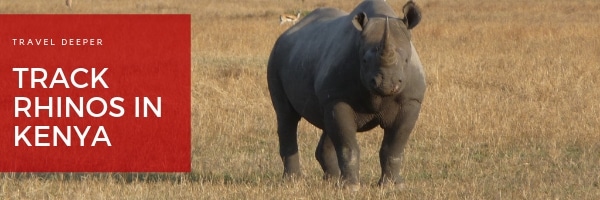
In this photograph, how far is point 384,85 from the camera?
718 cm

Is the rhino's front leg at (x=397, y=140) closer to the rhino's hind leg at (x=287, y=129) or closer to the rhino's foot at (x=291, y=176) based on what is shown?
the rhino's foot at (x=291, y=176)

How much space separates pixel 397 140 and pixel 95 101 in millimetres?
6827

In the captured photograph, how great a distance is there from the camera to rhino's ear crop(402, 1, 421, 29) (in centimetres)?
766

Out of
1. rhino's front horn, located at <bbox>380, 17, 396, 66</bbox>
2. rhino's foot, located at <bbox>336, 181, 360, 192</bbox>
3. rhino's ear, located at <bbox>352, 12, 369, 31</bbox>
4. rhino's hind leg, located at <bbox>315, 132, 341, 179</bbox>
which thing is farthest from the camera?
rhino's hind leg, located at <bbox>315, 132, 341, 179</bbox>

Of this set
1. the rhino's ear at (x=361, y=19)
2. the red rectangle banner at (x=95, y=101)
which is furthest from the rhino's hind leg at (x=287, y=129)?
the rhino's ear at (x=361, y=19)

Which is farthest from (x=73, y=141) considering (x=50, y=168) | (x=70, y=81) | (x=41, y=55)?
(x=41, y=55)

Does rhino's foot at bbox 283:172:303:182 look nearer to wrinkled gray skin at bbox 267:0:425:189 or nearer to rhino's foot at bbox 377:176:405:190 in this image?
wrinkled gray skin at bbox 267:0:425:189

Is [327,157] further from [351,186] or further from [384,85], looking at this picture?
[384,85]

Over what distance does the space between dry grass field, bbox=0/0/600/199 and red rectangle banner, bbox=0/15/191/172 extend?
330mm

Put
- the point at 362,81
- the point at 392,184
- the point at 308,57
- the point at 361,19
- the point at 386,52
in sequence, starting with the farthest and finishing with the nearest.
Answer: the point at 308,57 → the point at 392,184 → the point at 361,19 → the point at 362,81 → the point at 386,52

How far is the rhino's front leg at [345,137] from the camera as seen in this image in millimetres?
7746

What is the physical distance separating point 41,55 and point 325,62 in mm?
11671

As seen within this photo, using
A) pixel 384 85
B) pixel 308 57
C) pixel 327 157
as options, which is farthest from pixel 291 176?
pixel 384 85

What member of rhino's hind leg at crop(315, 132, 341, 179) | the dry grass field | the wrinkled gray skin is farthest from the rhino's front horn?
rhino's hind leg at crop(315, 132, 341, 179)
